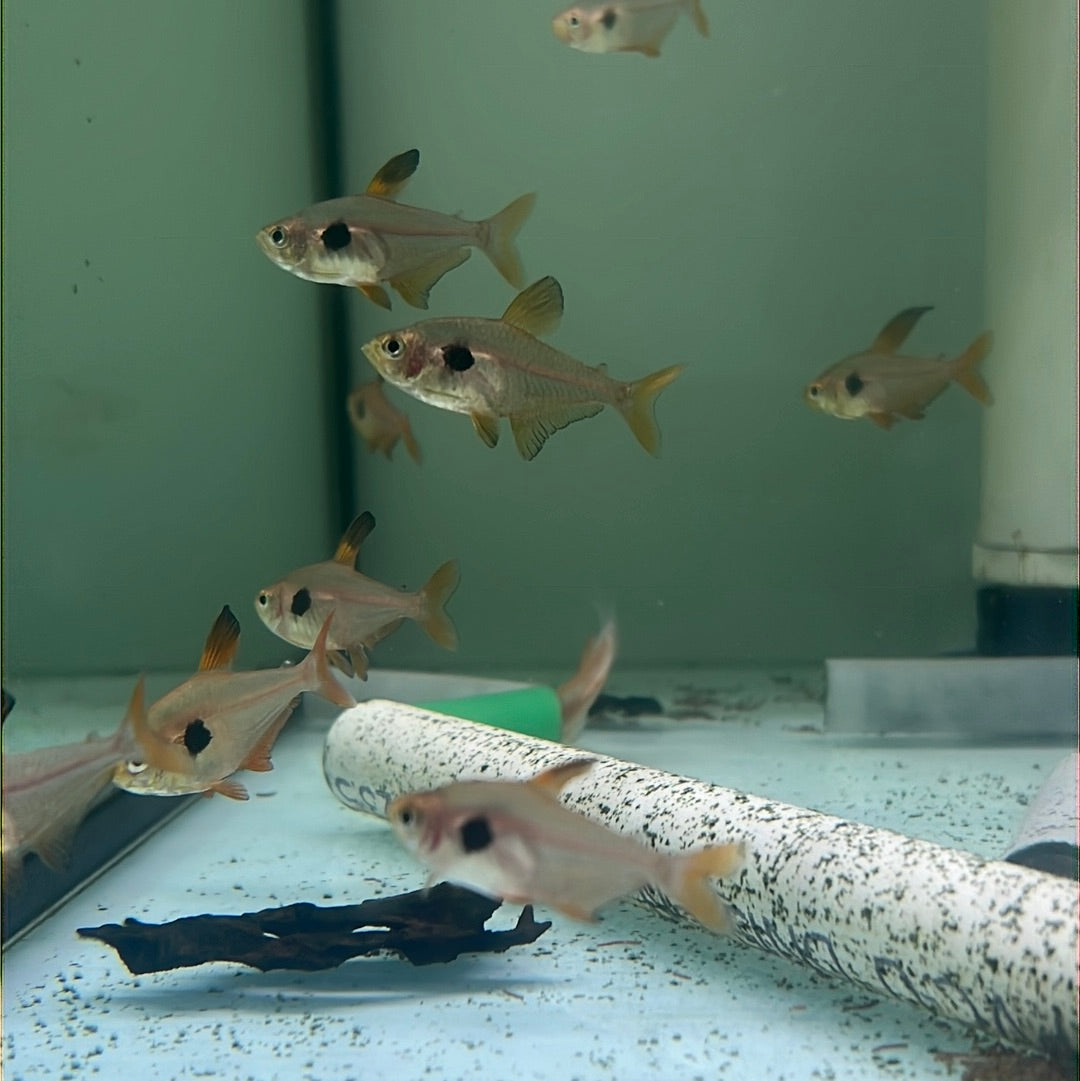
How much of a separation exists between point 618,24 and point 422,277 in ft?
5.67

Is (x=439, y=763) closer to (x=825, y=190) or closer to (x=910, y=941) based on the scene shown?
(x=910, y=941)

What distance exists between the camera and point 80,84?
3176 mm

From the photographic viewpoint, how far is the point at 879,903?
188 centimetres

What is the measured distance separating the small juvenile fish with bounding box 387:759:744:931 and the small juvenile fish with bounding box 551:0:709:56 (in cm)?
262

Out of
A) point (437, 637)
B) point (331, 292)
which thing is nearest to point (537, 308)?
point (437, 637)

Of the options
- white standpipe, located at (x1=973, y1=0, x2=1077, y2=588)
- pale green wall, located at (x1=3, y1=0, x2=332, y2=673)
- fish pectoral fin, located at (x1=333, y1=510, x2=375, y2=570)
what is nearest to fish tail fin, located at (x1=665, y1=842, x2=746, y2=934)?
fish pectoral fin, located at (x1=333, y1=510, x2=375, y2=570)

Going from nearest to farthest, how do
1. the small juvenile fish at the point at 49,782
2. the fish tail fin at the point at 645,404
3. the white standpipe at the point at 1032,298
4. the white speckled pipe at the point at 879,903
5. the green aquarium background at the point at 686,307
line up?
the white speckled pipe at the point at 879,903 < the small juvenile fish at the point at 49,782 < the fish tail fin at the point at 645,404 < the white standpipe at the point at 1032,298 < the green aquarium background at the point at 686,307

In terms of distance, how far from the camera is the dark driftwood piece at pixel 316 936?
2047 mm

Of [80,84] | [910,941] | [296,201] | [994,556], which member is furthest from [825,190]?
[910,941]

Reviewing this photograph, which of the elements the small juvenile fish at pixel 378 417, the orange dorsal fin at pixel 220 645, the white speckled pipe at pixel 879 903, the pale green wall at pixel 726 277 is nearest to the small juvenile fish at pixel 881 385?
the white speckled pipe at pixel 879 903

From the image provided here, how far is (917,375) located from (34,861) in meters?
2.62

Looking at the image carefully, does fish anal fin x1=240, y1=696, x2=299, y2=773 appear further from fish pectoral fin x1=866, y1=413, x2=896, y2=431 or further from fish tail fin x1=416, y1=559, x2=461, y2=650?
fish pectoral fin x1=866, y1=413, x2=896, y2=431

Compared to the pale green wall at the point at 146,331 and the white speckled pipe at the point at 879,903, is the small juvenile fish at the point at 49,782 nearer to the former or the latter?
the pale green wall at the point at 146,331

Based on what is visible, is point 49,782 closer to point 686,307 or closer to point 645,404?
point 645,404
